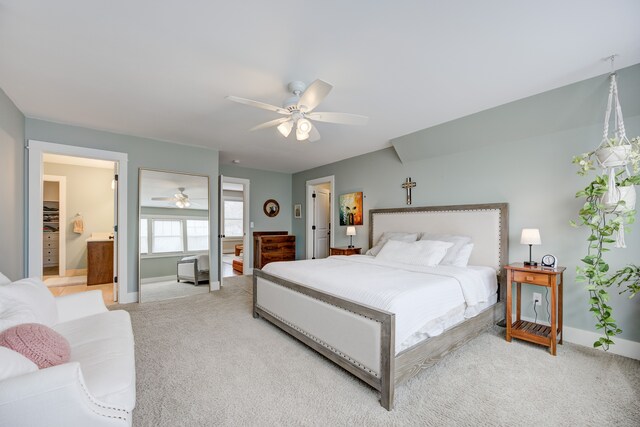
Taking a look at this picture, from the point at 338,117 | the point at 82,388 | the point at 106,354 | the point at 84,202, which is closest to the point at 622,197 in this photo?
the point at 338,117

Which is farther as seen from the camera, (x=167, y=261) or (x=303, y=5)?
(x=167, y=261)

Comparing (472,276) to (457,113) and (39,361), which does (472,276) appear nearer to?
(457,113)

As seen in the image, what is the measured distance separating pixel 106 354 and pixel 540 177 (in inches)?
160

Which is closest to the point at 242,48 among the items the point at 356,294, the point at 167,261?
the point at 356,294

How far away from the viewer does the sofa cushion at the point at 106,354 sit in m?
1.26

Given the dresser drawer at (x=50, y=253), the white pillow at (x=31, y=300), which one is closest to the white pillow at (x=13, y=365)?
the white pillow at (x=31, y=300)

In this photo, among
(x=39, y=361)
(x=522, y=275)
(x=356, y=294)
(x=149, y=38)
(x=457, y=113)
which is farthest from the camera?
(x=457, y=113)

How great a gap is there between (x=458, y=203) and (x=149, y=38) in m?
3.74

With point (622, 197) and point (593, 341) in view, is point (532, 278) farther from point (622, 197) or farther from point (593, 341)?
point (622, 197)

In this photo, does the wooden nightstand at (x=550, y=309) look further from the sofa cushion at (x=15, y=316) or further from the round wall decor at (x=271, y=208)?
the round wall decor at (x=271, y=208)

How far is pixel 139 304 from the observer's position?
13.1ft

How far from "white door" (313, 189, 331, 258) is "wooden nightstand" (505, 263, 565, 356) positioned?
4.07m

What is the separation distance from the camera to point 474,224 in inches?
137

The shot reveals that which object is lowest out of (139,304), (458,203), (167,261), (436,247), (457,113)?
(139,304)
